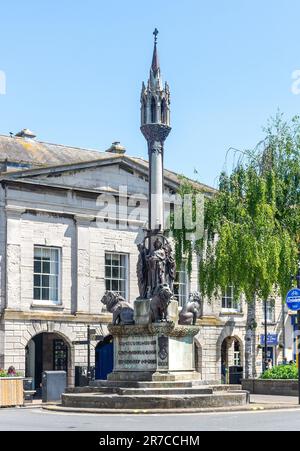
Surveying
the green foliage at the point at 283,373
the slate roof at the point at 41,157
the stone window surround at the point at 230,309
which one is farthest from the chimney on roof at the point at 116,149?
the green foliage at the point at 283,373

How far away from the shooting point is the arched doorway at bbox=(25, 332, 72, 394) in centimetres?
4228

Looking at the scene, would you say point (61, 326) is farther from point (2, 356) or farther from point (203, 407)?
point (203, 407)

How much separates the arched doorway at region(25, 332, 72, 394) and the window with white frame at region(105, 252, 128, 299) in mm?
3400

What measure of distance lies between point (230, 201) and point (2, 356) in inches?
453

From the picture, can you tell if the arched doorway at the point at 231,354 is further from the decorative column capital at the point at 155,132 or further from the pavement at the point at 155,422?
the pavement at the point at 155,422

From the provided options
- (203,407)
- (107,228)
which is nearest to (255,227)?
(107,228)

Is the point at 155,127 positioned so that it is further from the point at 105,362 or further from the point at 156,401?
the point at 105,362

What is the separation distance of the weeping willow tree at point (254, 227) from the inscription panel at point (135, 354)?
9422mm

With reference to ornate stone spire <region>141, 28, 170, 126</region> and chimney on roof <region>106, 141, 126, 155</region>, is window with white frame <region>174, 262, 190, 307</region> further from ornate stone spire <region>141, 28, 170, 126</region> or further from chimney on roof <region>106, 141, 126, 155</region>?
ornate stone spire <region>141, 28, 170, 126</region>

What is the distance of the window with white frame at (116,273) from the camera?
42.9 meters

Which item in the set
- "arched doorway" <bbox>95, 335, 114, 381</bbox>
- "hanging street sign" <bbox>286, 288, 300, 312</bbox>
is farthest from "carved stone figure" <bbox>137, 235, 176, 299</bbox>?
"arched doorway" <bbox>95, 335, 114, 381</bbox>

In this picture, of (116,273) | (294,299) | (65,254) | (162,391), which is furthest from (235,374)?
(162,391)

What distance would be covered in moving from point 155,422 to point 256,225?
663 inches
